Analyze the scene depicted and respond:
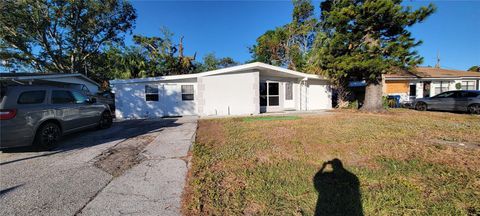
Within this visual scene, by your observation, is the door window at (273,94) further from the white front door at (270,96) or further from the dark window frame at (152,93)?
the dark window frame at (152,93)

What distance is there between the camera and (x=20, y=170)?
3.64 meters

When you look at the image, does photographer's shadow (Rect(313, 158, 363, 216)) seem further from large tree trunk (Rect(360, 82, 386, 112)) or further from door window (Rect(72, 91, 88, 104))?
large tree trunk (Rect(360, 82, 386, 112))

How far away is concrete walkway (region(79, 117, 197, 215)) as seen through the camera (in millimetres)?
2383

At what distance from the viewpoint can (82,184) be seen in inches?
120

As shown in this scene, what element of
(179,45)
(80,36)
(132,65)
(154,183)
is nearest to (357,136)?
(154,183)

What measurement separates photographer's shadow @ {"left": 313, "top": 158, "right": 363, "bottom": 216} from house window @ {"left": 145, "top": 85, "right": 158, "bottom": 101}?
10.9 metres

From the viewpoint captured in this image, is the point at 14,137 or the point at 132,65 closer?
the point at 14,137

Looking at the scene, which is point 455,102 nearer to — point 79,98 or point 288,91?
point 288,91

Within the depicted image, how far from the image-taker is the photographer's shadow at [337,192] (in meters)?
2.28

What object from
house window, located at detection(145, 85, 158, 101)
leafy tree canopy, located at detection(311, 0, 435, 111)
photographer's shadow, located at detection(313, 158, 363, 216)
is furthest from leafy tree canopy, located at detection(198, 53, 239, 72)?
photographer's shadow, located at detection(313, 158, 363, 216)

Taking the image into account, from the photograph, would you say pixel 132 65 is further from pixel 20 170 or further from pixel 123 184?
pixel 123 184

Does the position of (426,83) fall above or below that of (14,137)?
above

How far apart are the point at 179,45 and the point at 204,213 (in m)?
21.2

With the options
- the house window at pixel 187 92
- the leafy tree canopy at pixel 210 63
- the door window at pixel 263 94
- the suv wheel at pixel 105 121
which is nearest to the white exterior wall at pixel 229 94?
the house window at pixel 187 92
